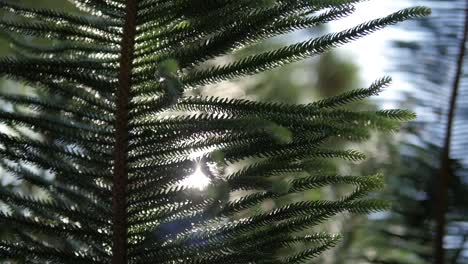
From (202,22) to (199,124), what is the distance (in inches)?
5.4

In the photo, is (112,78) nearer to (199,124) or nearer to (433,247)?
(199,124)

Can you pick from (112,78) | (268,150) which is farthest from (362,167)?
(112,78)

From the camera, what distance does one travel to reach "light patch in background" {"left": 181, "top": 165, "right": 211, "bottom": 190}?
2.88ft

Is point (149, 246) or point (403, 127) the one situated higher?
point (403, 127)

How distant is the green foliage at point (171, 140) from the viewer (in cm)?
91

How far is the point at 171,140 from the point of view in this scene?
0.93 metres

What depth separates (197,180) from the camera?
91 cm

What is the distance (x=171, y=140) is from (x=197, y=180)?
0.06 m

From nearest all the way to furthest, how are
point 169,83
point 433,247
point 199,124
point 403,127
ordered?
1. point 169,83
2. point 199,124
3. point 433,247
4. point 403,127

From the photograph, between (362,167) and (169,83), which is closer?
(169,83)

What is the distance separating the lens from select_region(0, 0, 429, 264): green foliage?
0.91 meters

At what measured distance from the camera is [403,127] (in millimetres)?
1120

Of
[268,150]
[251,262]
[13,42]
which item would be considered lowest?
[251,262]

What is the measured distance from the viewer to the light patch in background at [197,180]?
2.88 feet
